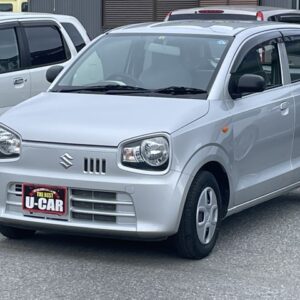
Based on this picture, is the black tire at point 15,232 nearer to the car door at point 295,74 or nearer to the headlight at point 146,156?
the headlight at point 146,156

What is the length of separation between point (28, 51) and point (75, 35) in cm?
104

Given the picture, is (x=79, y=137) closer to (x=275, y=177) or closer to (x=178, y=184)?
(x=178, y=184)

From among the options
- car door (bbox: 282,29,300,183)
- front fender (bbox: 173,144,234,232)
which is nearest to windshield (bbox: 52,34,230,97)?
front fender (bbox: 173,144,234,232)

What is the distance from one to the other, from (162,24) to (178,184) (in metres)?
2.21

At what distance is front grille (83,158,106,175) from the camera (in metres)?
6.18

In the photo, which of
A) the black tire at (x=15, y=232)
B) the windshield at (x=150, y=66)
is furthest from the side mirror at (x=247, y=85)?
the black tire at (x=15, y=232)

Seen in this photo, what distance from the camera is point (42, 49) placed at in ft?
35.2

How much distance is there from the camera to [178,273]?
20.4 feet

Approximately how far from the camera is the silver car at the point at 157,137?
616 centimetres

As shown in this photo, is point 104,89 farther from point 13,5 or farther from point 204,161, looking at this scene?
point 13,5

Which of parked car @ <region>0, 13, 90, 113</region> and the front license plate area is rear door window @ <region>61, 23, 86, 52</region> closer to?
parked car @ <region>0, 13, 90, 113</region>

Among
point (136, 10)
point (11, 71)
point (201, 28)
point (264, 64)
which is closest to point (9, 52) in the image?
point (11, 71)

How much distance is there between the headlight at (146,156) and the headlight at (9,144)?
856 millimetres

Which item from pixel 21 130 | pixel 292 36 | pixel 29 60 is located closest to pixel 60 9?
pixel 29 60
